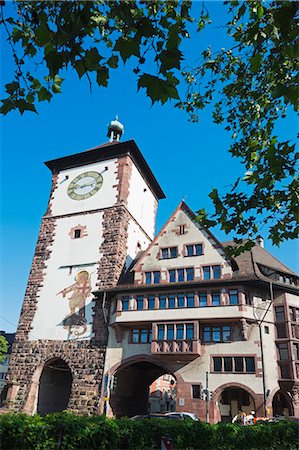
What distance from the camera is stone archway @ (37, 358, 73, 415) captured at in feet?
93.0

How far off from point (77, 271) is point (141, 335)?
818cm

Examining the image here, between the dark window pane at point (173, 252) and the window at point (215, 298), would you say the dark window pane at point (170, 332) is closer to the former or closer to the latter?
the window at point (215, 298)

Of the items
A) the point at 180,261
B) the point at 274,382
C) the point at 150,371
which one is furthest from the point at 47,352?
the point at 274,382

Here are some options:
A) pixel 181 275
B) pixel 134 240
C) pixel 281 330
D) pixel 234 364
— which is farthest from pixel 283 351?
pixel 134 240

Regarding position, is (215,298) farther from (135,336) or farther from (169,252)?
(135,336)

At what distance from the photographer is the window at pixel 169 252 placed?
1097 inches

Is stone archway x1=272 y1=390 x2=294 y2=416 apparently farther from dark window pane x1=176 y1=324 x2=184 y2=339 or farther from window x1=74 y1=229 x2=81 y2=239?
window x1=74 y1=229 x2=81 y2=239

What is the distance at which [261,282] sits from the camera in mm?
24203

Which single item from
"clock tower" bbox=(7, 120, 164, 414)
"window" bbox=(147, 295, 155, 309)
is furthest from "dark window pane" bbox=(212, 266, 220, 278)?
"clock tower" bbox=(7, 120, 164, 414)

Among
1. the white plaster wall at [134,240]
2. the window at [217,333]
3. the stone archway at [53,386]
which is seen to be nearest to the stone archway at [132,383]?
the window at [217,333]

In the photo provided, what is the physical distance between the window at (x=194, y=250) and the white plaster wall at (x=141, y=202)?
805cm

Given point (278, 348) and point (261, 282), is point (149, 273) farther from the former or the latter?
point (278, 348)

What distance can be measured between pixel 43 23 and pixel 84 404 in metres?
25.7

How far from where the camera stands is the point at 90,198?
111 feet
